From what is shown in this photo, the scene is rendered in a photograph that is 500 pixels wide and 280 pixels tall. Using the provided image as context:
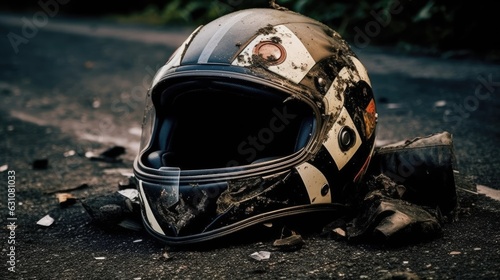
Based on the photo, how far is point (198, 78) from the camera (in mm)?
2680

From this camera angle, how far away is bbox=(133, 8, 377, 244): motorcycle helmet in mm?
2564

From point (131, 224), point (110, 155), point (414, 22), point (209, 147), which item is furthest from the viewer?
point (414, 22)

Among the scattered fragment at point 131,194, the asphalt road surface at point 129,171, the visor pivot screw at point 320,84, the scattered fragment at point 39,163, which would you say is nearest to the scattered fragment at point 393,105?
the asphalt road surface at point 129,171

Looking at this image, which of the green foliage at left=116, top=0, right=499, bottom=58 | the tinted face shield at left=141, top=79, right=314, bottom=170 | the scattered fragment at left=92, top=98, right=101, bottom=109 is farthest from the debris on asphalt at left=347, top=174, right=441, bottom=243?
the green foliage at left=116, top=0, right=499, bottom=58

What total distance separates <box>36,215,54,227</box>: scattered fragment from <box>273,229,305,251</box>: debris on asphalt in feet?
4.54

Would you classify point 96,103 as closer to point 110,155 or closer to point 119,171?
point 110,155

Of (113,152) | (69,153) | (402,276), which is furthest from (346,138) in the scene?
(69,153)

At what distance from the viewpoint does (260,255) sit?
2.49 meters

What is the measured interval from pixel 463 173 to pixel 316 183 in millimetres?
1324

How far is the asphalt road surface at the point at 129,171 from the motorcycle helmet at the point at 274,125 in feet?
0.57

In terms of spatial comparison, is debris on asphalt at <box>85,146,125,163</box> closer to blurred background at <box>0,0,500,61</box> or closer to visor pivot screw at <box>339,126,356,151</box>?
visor pivot screw at <box>339,126,356,151</box>

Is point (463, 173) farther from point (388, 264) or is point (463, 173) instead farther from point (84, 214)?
point (84, 214)

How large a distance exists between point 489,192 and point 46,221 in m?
2.50

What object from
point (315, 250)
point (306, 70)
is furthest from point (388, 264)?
point (306, 70)
